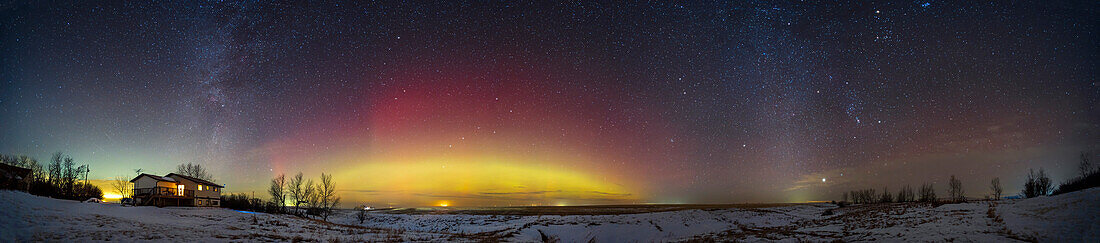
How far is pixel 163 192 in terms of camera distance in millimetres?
49062

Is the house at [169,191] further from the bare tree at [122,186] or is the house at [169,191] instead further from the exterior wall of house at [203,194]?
the bare tree at [122,186]

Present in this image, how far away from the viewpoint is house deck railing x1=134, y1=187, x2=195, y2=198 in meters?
47.9

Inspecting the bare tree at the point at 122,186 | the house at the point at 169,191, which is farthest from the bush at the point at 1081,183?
the bare tree at the point at 122,186

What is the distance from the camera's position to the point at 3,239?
15.2 meters

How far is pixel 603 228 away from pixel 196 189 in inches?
2100

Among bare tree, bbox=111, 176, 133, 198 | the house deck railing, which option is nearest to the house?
the house deck railing

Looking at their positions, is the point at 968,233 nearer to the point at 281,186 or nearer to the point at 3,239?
the point at 3,239

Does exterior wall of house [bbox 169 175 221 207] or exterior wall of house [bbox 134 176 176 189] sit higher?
exterior wall of house [bbox 134 176 176 189]

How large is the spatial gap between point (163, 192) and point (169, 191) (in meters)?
1.17

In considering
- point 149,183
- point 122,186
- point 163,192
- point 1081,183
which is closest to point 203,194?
point 149,183

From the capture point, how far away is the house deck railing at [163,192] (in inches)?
1887

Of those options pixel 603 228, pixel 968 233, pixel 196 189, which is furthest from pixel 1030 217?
pixel 196 189

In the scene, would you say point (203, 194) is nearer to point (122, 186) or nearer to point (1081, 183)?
point (122, 186)

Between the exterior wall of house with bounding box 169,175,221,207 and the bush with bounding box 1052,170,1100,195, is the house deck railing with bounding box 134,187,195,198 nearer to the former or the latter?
the exterior wall of house with bounding box 169,175,221,207
